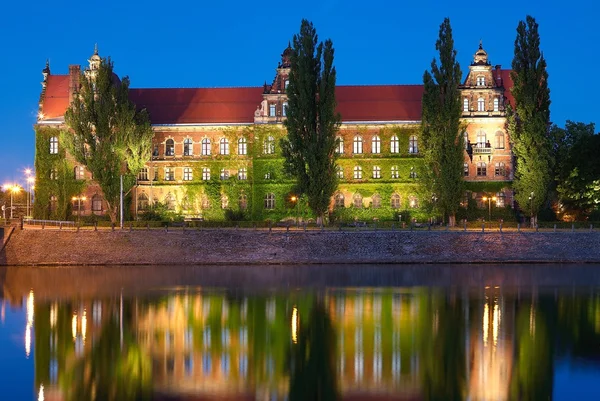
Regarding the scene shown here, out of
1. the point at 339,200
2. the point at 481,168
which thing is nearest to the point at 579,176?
the point at 481,168

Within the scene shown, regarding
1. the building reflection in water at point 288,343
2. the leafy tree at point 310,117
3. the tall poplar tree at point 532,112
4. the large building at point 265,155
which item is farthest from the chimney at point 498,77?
the building reflection in water at point 288,343

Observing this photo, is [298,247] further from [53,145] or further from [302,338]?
[53,145]

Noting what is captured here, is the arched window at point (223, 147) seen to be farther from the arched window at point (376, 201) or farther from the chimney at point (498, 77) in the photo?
the chimney at point (498, 77)

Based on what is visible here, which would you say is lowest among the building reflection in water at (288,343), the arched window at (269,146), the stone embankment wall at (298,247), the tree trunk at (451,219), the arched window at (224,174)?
the building reflection in water at (288,343)

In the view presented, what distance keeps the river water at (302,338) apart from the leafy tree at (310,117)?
14.7 metres

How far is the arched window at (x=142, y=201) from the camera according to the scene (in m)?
69.8

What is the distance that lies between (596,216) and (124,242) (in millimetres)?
Result: 36759

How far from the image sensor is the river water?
18281 mm

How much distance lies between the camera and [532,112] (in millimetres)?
57938

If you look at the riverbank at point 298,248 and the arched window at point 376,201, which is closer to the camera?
the riverbank at point 298,248

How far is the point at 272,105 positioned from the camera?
68.0 meters

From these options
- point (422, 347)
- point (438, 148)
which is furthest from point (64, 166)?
point (422, 347)

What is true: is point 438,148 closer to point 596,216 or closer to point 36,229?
point 596,216

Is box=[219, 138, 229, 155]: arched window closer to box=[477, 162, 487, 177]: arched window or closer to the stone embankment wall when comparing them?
the stone embankment wall
